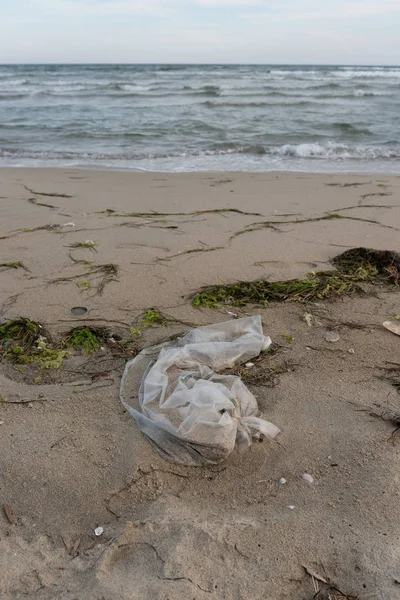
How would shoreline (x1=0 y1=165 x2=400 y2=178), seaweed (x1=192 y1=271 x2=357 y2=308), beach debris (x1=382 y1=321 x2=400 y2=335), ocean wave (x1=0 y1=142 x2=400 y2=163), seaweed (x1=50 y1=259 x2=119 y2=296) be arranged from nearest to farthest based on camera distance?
1. beach debris (x1=382 y1=321 x2=400 y2=335)
2. seaweed (x1=192 y1=271 x2=357 y2=308)
3. seaweed (x1=50 y1=259 x2=119 y2=296)
4. shoreline (x1=0 y1=165 x2=400 y2=178)
5. ocean wave (x1=0 y1=142 x2=400 y2=163)

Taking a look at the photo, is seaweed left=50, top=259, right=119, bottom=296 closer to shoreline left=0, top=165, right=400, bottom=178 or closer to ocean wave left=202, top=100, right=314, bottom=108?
shoreline left=0, top=165, right=400, bottom=178

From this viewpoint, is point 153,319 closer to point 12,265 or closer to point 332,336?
point 332,336

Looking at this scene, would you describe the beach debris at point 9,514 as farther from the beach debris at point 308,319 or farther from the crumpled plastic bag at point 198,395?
the beach debris at point 308,319

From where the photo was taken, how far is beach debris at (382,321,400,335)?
9.60 ft

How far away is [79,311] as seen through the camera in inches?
126

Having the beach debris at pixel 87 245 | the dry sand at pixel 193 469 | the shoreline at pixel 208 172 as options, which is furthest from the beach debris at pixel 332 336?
the shoreline at pixel 208 172

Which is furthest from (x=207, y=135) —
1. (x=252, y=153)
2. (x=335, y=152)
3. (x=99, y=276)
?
(x=99, y=276)

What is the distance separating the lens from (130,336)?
2.93m

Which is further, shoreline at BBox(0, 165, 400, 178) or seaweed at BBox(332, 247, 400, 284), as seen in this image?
shoreline at BBox(0, 165, 400, 178)

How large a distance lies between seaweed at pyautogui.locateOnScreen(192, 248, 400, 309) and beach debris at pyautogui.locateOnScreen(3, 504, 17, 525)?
1720 mm

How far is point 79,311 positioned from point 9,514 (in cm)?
155

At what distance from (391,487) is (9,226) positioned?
408 centimetres

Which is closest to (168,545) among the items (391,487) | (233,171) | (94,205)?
(391,487)

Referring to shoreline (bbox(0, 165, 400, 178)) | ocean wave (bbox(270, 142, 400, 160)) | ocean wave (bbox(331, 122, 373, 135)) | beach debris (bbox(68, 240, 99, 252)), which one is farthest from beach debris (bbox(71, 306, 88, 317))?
ocean wave (bbox(331, 122, 373, 135))
